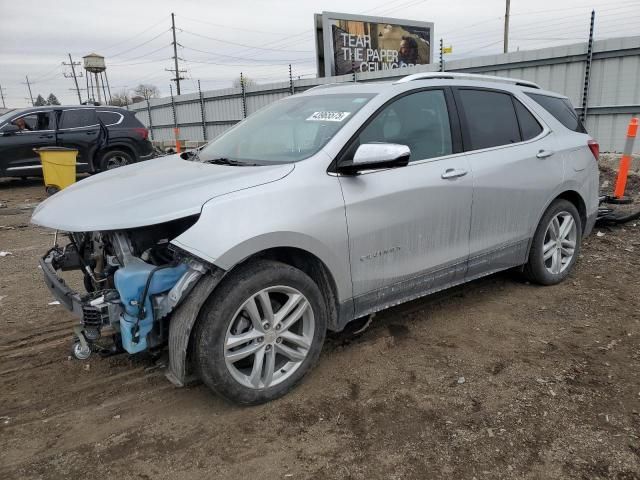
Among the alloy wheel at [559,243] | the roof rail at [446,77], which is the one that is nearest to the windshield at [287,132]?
the roof rail at [446,77]

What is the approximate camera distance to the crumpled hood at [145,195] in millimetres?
2598

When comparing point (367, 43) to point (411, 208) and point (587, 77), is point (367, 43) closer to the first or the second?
point (587, 77)

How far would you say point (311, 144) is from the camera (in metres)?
3.25

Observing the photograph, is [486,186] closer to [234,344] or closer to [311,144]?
[311,144]

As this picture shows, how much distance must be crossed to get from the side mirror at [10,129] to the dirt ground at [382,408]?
27.8 ft

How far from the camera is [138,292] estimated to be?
2.58 meters

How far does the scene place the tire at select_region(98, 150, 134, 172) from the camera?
39.5 feet

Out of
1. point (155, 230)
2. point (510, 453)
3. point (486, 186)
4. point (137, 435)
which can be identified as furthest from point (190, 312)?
point (486, 186)

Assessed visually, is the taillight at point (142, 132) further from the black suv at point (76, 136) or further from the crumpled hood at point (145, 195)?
the crumpled hood at point (145, 195)

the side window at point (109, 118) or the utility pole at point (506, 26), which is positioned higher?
the utility pole at point (506, 26)

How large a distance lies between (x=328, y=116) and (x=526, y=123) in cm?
190

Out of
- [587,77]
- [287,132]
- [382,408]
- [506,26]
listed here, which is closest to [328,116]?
[287,132]

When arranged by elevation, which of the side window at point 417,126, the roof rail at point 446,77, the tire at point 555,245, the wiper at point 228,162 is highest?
the roof rail at point 446,77

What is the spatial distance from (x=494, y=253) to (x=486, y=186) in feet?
1.87
